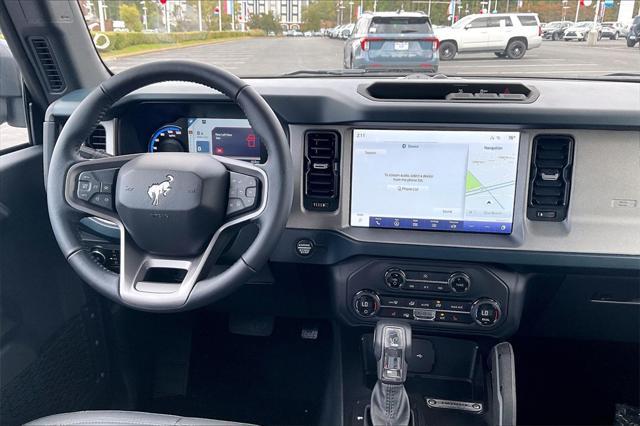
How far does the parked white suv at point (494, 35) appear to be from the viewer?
2309 millimetres

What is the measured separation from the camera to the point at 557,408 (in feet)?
7.66

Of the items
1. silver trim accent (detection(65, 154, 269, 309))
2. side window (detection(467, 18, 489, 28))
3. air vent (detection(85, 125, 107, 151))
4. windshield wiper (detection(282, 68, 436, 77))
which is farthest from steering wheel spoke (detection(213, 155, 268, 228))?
side window (detection(467, 18, 489, 28))

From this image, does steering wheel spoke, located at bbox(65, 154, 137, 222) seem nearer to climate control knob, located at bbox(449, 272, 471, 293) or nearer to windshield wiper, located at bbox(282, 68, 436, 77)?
windshield wiper, located at bbox(282, 68, 436, 77)

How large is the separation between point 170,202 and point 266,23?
4.40 feet

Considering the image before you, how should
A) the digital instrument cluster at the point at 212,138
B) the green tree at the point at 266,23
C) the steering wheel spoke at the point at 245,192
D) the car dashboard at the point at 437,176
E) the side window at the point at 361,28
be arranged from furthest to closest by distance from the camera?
the side window at the point at 361,28, the green tree at the point at 266,23, the digital instrument cluster at the point at 212,138, the car dashboard at the point at 437,176, the steering wheel spoke at the point at 245,192

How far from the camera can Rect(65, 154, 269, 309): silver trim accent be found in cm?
135

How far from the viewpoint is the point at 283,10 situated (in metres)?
2.43

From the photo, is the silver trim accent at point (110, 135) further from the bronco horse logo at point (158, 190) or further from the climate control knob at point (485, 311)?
the climate control knob at point (485, 311)

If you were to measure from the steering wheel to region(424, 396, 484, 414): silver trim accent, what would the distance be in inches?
41.0

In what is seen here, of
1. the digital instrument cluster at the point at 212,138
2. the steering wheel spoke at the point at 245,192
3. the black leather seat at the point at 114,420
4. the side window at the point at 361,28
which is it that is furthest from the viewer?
the side window at the point at 361,28

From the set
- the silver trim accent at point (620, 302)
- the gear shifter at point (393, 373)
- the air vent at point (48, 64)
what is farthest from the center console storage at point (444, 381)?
the air vent at point (48, 64)

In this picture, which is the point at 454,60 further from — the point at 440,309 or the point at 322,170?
Answer: the point at 440,309

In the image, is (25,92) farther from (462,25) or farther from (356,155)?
(462,25)

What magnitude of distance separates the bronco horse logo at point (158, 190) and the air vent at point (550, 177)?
1.06 m
